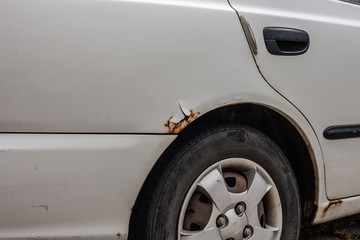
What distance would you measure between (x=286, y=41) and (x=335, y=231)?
4.16ft

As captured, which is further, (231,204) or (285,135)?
(285,135)

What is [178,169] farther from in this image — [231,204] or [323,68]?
[323,68]

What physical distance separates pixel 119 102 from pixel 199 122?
384mm

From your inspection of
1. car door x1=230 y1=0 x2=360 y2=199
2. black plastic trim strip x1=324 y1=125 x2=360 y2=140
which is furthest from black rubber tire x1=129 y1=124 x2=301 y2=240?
black plastic trim strip x1=324 y1=125 x2=360 y2=140

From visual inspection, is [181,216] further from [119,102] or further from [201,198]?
[119,102]

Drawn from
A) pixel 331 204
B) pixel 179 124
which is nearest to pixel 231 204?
pixel 179 124

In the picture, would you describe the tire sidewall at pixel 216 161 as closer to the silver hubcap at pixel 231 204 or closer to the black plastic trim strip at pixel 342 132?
the silver hubcap at pixel 231 204

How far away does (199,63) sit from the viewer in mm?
1418

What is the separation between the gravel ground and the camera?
2299 mm

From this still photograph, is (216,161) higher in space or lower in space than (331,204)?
higher

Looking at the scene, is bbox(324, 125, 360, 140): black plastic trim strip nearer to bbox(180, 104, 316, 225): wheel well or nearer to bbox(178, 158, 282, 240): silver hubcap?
bbox(180, 104, 316, 225): wheel well

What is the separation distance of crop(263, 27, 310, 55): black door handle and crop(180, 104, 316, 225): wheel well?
0.24 meters

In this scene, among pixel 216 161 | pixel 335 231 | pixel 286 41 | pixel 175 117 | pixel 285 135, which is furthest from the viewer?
pixel 335 231

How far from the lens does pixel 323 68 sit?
5.70 ft
